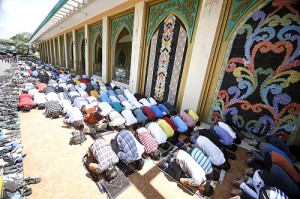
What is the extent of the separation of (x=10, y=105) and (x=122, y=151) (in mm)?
4713

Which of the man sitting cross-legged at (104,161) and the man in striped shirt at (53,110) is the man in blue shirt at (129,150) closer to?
the man sitting cross-legged at (104,161)

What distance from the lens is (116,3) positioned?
582 cm

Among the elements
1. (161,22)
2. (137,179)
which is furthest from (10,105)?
(161,22)

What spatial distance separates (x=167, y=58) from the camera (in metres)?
4.90

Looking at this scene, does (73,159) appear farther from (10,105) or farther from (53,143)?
(10,105)

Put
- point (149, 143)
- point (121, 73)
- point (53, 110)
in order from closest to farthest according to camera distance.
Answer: point (149, 143) → point (53, 110) → point (121, 73)

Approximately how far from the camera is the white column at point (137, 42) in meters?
5.26

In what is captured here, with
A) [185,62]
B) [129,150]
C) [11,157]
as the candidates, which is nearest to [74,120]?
[11,157]

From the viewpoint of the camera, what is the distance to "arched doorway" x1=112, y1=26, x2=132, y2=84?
728 cm

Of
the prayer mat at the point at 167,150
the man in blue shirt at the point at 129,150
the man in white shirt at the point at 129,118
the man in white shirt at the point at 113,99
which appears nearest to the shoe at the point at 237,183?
the prayer mat at the point at 167,150

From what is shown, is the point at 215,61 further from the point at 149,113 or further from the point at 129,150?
the point at 129,150

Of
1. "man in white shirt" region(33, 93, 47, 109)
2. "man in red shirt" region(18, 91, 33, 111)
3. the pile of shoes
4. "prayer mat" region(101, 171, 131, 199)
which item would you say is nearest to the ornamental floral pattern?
"prayer mat" region(101, 171, 131, 199)

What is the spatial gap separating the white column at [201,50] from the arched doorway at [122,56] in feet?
12.4

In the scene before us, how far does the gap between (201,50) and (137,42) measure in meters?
2.88
